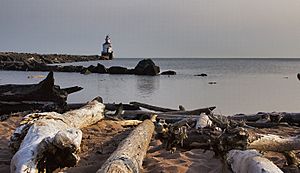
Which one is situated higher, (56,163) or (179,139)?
(179,139)

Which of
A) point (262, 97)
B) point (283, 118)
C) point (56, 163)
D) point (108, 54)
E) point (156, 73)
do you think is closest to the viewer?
point (56, 163)

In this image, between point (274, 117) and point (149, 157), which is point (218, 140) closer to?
point (149, 157)

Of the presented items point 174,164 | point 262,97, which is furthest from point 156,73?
point 174,164

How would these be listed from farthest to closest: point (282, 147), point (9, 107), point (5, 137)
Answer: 1. point (9, 107)
2. point (5, 137)
3. point (282, 147)

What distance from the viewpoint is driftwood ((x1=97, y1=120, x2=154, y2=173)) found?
4.62 metres

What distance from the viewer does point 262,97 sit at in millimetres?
22359

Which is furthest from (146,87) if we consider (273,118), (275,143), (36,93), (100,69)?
(275,143)

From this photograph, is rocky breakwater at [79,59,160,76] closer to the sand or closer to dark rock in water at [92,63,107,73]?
dark rock in water at [92,63,107,73]

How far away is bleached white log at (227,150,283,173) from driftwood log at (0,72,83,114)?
8142 mm

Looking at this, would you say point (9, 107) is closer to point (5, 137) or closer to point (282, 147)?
point (5, 137)

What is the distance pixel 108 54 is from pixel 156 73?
42951 millimetres

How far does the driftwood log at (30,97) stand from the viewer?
12.4 m

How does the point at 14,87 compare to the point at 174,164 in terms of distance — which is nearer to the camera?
the point at 174,164

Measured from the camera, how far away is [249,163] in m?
4.65
